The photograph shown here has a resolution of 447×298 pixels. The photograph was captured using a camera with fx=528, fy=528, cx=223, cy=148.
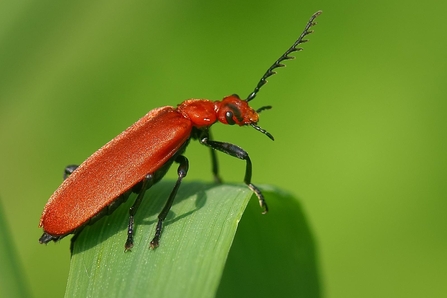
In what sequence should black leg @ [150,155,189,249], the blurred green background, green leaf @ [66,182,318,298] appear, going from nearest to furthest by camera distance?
1. green leaf @ [66,182,318,298]
2. black leg @ [150,155,189,249]
3. the blurred green background

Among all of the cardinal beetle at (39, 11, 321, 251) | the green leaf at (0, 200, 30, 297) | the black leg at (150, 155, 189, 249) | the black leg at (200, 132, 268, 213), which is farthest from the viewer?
the black leg at (200, 132, 268, 213)

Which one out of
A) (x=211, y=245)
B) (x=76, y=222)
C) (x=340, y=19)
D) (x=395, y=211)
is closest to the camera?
(x=211, y=245)

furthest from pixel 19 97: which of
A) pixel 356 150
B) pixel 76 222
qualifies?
pixel 356 150

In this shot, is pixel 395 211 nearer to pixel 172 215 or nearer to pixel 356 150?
pixel 356 150

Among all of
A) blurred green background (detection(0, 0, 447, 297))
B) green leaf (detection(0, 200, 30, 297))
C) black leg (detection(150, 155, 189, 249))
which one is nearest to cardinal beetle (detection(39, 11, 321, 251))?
black leg (detection(150, 155, 189, 249))

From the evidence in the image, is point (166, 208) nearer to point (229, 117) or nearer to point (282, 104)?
point (229, 117)

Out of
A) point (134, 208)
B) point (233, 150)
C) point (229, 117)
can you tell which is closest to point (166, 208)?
point (134, 208)

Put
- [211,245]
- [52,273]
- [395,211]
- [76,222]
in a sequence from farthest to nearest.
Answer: [52,273]
[395,211]
[76,222]
[211,245]

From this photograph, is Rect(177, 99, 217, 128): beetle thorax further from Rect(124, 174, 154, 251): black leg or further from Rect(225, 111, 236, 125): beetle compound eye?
Rect(124, 174, 154, 251): black leg
